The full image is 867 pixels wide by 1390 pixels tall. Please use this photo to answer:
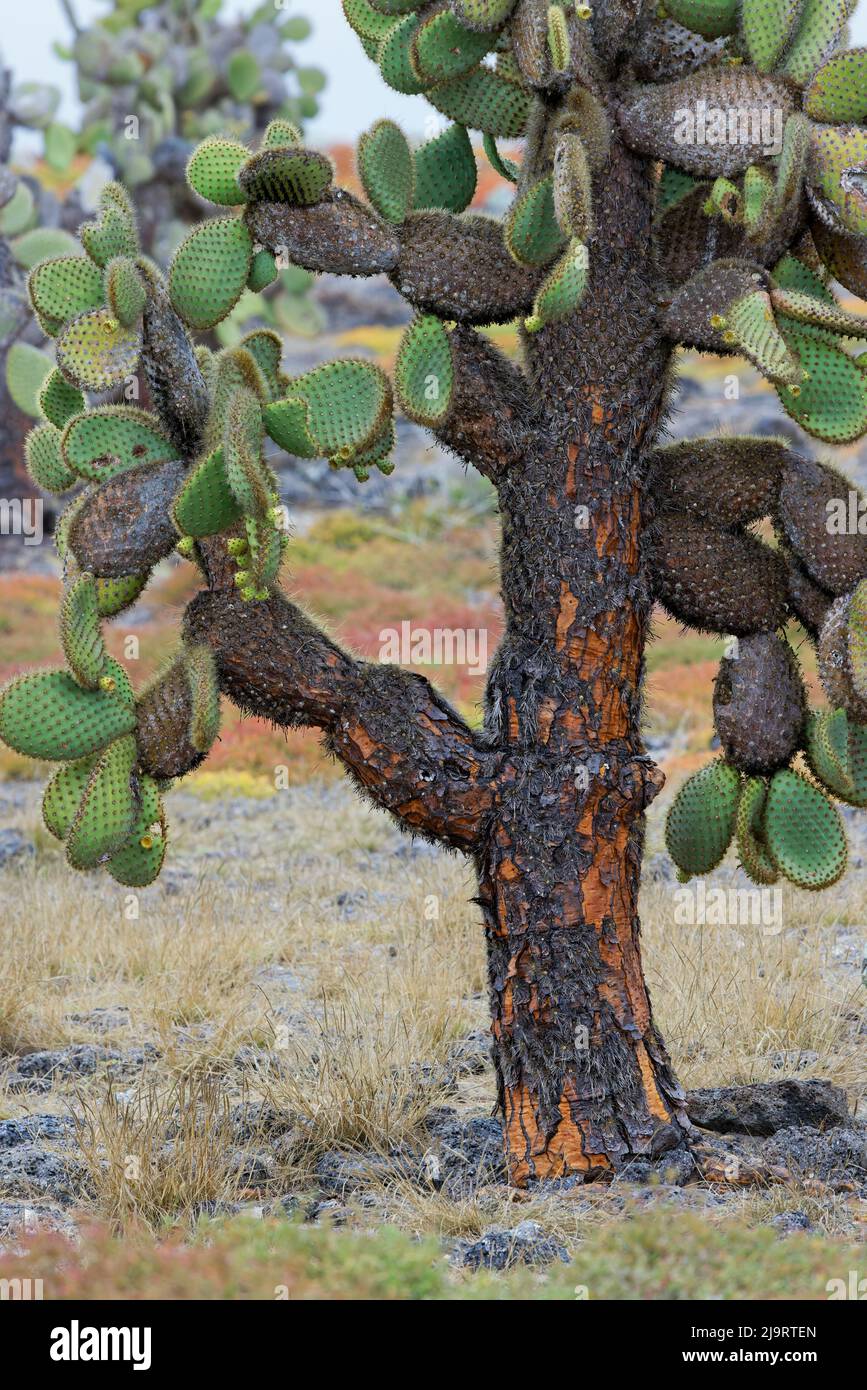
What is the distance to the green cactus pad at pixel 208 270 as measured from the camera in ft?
12.5

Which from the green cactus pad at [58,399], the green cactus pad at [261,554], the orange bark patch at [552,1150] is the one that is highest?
the green cactus pad at [58,399]

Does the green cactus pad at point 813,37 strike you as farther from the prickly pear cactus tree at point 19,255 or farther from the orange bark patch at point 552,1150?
the prickly pear cactus tree at point 19,255

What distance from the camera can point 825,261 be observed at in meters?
4.01

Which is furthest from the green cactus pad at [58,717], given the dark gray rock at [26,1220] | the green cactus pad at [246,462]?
the dark gray rock at [26,1220]

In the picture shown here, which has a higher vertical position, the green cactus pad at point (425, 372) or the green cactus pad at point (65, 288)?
the green cactus pad at point (65, 288)

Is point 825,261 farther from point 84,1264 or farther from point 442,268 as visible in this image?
point 84,1264

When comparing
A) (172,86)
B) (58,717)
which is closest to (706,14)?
(58,717)

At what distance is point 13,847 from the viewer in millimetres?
7984

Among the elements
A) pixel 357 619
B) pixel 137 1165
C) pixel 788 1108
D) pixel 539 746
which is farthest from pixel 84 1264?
pixel 357 619

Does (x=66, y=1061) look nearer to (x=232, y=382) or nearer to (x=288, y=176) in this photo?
(x=232, y=382)

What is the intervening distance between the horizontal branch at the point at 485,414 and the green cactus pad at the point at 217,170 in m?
0.64

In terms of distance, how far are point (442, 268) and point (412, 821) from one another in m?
1.36

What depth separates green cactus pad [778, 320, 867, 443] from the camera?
3.80 meters

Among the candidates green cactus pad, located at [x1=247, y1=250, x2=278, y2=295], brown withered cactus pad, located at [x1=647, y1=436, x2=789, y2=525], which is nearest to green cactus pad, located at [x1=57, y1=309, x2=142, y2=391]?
green cactus pad, located at [x1=247, y1=250, x2=278, y2=295]
